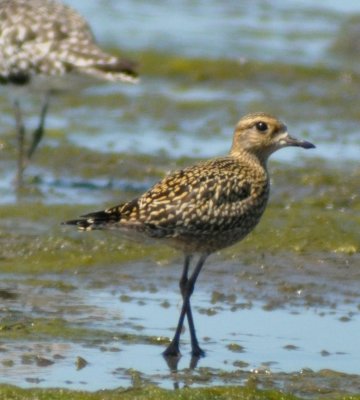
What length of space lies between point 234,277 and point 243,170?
1667 millimetres

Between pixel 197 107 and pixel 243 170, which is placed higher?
pixel 243 170

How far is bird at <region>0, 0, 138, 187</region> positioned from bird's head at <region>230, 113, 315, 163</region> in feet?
14.0

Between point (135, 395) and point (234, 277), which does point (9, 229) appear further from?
point (135, 395)

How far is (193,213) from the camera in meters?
8.88

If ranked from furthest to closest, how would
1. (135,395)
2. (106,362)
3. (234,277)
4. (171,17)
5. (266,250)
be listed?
(171,17)
(266,250)
(234,277)
(106,362)
(135,395)

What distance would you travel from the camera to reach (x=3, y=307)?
32.1 feet

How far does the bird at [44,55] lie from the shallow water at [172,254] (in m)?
0.95

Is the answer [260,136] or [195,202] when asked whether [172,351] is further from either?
[260,136]

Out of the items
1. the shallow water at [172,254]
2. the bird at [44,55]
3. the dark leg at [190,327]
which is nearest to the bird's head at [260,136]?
the dark leg at [190,327]

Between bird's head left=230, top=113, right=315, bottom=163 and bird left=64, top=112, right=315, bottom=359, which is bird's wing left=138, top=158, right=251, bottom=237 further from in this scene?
bird's head left=230, top=113, right=315, bottom=163

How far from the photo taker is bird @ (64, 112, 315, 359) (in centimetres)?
881

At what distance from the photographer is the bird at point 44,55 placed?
14086 mm

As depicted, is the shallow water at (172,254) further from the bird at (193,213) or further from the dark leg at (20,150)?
the bird at (193,213)

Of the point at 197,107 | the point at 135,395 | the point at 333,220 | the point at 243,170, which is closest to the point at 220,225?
the point at 243,170
